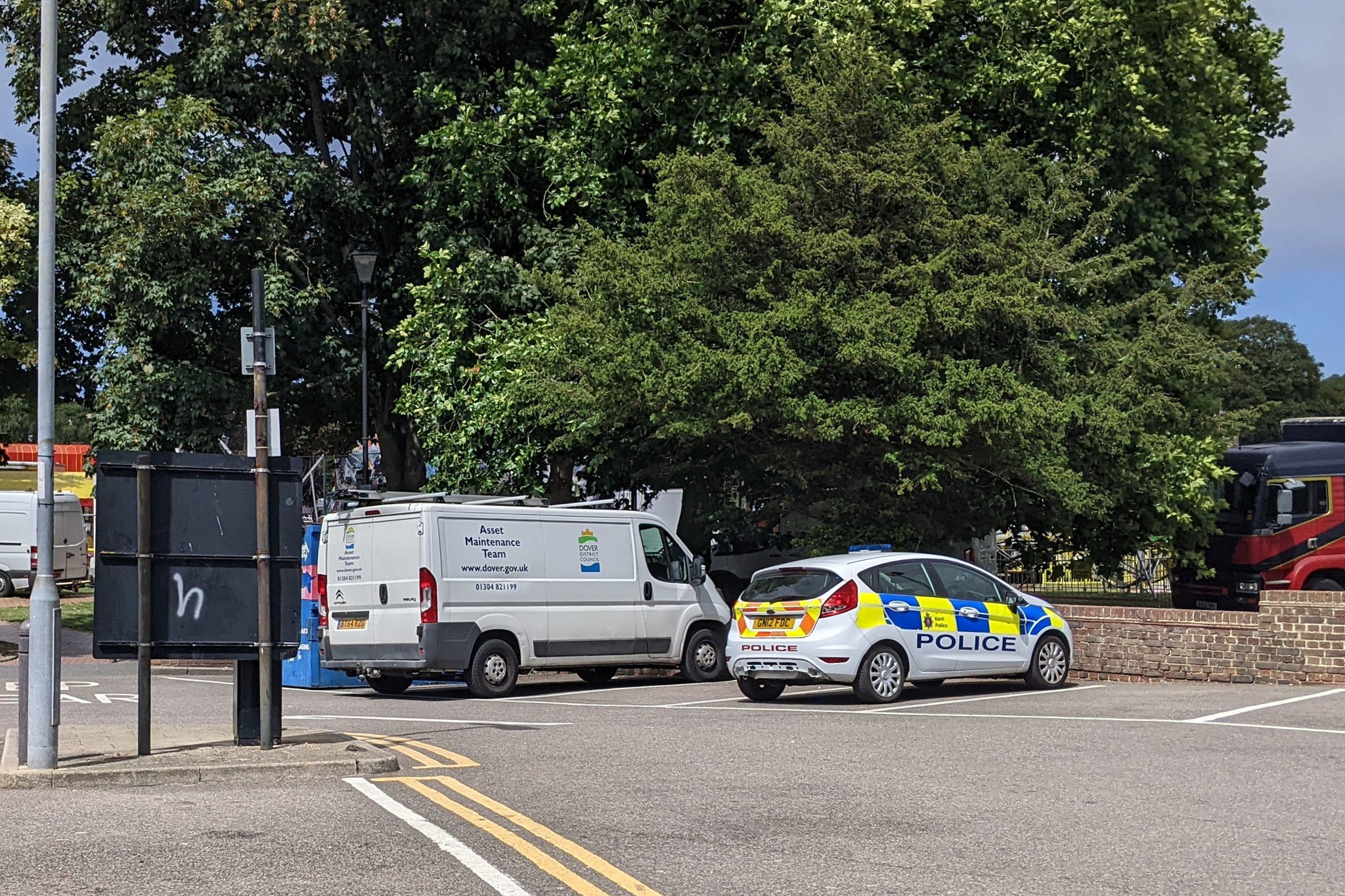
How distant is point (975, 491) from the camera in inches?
912

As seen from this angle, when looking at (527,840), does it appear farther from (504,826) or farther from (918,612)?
(918,612)

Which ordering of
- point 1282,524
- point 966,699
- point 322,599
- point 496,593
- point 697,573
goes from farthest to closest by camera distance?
point 1282,524 < point 697,573 < point 322,599 < point 496,593 < point 966,699

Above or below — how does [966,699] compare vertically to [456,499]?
below

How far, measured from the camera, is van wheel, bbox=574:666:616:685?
68.5ft

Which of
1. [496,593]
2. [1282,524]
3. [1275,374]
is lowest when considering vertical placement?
[496,593]

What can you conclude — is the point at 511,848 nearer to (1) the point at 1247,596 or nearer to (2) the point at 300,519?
(2) the point at 300,519

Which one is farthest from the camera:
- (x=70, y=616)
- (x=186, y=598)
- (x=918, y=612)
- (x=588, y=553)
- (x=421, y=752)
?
(x=70, y=616)

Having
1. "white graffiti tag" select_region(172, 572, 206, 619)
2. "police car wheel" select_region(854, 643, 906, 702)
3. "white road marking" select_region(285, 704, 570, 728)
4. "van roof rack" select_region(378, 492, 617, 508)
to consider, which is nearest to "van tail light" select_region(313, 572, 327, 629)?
"van roof rack" select_region(378, 492, 617, 508)

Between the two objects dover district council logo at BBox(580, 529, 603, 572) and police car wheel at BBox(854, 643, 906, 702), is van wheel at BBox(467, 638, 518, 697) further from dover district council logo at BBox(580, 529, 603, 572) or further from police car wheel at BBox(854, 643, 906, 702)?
police car wheel at BBox(854, 643, 906, 702)

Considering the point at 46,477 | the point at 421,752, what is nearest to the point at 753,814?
the point at 421,752

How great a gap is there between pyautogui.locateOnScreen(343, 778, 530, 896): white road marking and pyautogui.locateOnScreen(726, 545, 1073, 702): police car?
713 cm

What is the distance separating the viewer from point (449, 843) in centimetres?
801

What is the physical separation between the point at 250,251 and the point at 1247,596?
19107mm

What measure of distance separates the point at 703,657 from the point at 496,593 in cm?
360
